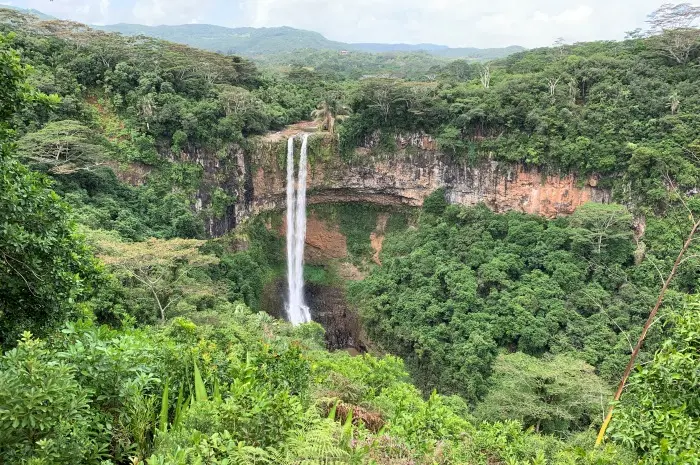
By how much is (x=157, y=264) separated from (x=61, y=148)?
6.71 metres

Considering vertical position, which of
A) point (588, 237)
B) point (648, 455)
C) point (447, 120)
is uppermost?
point (447, 120)

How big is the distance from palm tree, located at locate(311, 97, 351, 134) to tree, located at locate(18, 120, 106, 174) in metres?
12.2

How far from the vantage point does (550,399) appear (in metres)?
12.7

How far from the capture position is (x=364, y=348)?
22.4 meters

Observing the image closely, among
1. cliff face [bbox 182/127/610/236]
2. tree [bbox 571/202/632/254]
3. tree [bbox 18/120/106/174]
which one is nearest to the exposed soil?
cliff face [bbox 182/127/610/236]

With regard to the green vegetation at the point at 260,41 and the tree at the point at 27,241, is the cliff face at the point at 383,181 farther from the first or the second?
the green vegetation at the point at 260,41

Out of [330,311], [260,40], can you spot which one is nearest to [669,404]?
[330,311]

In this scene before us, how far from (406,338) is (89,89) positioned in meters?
19.2

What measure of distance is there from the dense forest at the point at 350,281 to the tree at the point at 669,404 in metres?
0.02

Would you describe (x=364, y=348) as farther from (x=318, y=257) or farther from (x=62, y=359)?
(x=62, y=359)

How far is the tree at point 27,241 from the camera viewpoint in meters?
4.12

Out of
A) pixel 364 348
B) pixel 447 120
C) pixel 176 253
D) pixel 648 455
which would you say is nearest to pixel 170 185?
pixel 176 253

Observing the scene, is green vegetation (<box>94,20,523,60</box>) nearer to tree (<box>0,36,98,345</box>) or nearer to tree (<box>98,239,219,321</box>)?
tree (<box>98,239,219,321</box>)

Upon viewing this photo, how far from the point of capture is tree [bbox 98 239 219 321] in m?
12.8
